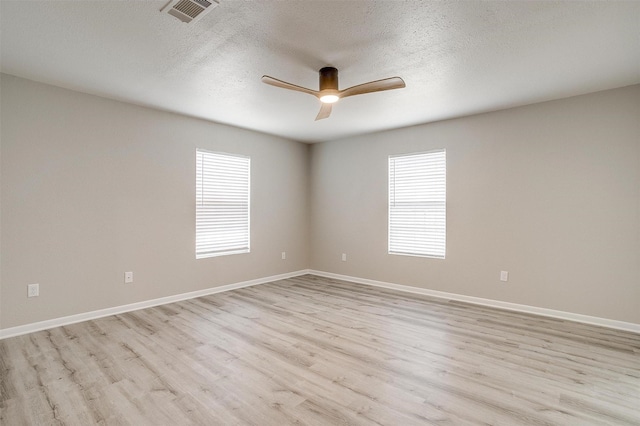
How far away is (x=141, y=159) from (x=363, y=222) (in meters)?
3.39

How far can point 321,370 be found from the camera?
8.13 feet

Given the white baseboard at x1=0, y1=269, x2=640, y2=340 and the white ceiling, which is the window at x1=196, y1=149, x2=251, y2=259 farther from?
the white ceiling

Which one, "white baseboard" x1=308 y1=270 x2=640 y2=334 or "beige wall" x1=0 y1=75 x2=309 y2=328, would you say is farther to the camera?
"white baseboard" x1=308 y1=270 x2=640 y2=334

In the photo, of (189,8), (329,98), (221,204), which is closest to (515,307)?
(329,98)

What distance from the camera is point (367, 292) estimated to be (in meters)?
4.84

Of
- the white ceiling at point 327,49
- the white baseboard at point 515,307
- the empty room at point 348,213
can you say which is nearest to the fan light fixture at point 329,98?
the empty room at point 348,213

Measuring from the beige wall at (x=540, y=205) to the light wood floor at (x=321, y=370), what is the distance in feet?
1.49

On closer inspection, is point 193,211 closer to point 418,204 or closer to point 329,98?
point 329,98

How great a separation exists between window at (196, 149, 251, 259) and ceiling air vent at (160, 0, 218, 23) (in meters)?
2.63

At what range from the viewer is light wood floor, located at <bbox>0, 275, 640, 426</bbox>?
1961 millimetres

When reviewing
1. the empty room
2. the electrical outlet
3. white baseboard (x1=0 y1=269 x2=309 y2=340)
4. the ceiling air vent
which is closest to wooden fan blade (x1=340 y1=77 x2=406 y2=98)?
Result: the empty room

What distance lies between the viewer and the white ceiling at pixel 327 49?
212 centimetres

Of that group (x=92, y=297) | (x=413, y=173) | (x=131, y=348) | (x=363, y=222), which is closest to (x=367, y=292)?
(x=363, y=222)

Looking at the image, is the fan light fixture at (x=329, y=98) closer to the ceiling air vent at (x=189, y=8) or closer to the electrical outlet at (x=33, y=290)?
the ceiling air vent at (x=189, y=8)
